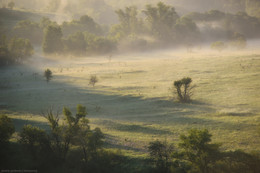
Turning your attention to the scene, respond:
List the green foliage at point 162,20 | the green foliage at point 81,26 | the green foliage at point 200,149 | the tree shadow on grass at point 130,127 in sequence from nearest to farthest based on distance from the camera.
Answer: the green foliage at point 200,149, the tree shadow on grass at point 130,127, the green foliage at point 81,26, the green foliage at point 162,20

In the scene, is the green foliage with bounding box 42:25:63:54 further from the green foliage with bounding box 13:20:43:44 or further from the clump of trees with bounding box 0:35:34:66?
the green foliage with bounding box 13:20:43:44

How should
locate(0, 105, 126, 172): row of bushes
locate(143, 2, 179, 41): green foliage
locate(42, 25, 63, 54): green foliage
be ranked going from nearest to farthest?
1. locate(0, 105, 126, 172): row of bushes
2. locate(42, 25, 63, 54): green foliage
3. locate(143, 2, 179, 41): green foliage

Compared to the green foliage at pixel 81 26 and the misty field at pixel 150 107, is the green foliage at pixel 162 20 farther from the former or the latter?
the misty field at pixel 150 107

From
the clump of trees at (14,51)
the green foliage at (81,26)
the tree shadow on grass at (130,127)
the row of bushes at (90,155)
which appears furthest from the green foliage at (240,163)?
the green foliage at (81,26)

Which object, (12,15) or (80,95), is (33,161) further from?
(12,15)

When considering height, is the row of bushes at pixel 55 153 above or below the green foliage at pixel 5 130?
below

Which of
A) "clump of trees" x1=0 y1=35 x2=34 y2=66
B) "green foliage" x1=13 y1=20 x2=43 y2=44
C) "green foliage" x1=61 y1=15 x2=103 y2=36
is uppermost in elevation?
"green foliage" x1=61 y1=15 x2=103 y2=36

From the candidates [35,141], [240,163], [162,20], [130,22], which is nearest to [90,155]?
[35,141]

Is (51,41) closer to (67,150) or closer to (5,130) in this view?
(5,130)

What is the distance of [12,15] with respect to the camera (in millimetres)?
185375

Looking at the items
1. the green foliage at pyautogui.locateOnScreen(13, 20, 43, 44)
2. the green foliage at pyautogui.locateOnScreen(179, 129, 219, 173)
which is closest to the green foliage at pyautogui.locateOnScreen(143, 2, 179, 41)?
the green foliage at pyautogui.locateOnScreen(13, 20, 43, 44)

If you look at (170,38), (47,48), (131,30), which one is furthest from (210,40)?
(47,48)

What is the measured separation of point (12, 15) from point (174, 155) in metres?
218

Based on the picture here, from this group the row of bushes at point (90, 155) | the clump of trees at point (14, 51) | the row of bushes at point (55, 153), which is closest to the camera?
the row of bushes at point (90, 155)
